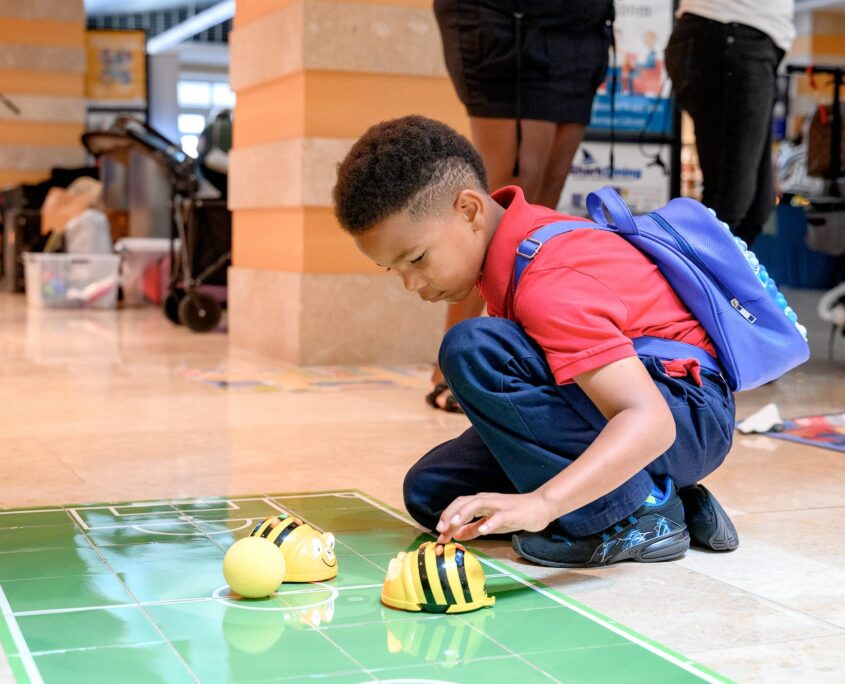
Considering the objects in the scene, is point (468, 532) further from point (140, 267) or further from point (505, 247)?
point (140, 267)

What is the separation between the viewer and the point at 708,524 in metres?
1.83

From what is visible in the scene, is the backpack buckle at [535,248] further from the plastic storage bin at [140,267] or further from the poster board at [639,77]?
the plastic storage bin at [140,267]

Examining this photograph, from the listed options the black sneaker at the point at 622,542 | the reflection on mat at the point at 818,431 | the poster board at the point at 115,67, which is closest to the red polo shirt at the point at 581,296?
the black sneaker at the point at 622,542

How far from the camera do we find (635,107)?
497 cm

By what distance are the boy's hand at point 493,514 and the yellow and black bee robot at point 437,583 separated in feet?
0.11

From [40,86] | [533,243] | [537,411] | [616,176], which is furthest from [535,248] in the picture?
[40,86]

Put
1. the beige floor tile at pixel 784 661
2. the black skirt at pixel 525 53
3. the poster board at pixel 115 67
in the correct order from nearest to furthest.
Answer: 1. the beige floor tile at pixel 784 661
2. the black skirt at pixel 525 53
3. the poster board at pixel 115 67

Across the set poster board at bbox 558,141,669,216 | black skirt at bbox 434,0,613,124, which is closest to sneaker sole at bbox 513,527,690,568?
black skirt at bbox 434,0,613,124

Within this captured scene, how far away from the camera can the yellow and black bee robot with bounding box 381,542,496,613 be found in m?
1.50

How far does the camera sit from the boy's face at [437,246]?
1.63 m

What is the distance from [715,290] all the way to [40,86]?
31.7 ft

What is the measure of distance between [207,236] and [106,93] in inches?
272

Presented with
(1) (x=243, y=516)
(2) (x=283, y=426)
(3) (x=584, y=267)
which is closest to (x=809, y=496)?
(3) (x=584, y=267)

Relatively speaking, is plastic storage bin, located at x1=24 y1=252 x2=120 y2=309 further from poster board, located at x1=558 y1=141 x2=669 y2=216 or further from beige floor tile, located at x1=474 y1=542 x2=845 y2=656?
beige floor tile, located at x1=474 y1=542 x2=845 y2=656
